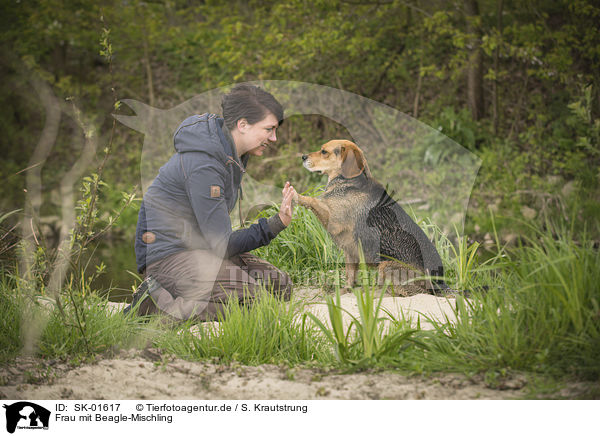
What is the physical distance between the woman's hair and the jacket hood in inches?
4.8

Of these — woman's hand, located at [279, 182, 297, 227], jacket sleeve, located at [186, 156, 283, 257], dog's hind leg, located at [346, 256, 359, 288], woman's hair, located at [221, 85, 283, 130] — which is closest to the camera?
woman's hand, located at [279, 182, 297, 227]

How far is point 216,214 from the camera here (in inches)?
160

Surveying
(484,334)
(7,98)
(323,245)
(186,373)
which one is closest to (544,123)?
(323,245)

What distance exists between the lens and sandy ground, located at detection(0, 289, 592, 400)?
9.50 feet

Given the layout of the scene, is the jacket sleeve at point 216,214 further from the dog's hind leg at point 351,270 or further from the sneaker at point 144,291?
the dog's hind leg at point 351,270

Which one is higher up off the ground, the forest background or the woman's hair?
the forest background

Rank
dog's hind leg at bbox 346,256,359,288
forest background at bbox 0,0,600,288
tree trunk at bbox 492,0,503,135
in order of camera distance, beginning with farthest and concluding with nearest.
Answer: tree trunk at bbox 492,0,503,135 → forest background at bbox 0,0,600,288 → dog's hind leg at bbox 346,256,359,288

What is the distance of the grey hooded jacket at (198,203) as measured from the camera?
407cm

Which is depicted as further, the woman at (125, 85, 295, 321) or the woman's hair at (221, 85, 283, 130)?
the woman's hair at (221, 85, 283, 130)
